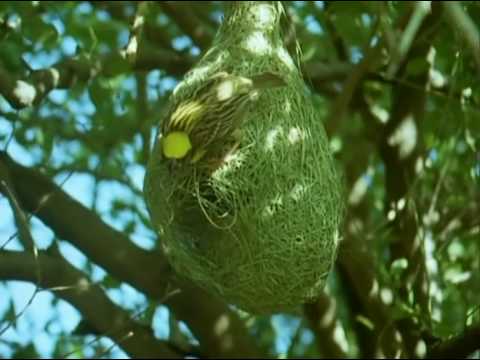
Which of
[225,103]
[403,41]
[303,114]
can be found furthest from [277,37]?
[403,41]

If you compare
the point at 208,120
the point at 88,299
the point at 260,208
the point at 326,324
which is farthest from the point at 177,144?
the point at 326,324

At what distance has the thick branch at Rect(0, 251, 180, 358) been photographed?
2.42 metres

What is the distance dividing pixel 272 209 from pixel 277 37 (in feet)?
1.15

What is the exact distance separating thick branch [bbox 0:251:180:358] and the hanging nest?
0.52 meters

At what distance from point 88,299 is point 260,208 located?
32.7 inches

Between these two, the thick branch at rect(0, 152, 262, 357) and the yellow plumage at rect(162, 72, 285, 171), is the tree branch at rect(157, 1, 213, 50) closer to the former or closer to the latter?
the thick branch at rect(0, 152, 262, 357)

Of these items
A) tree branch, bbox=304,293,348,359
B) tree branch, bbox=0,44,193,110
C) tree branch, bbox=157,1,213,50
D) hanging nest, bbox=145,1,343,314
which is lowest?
hanging nest, bbox=145,1,343,314

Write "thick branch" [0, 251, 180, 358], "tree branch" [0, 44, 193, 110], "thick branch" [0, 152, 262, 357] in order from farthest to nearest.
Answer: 1. "thick branch" [0, 152, 262, 357]
2. "thick branch" [0, 251, 180, 358]
3. "tree branch" [0, 44, 193, 110]

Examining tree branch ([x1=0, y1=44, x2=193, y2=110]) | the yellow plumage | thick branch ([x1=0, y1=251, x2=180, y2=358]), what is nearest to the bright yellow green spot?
the yellow plumage

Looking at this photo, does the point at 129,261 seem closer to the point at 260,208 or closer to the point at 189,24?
the point at 189,24

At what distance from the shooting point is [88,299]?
2605 millimetres

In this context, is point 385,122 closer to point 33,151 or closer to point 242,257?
point 33,151

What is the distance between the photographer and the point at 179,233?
191 centimetres

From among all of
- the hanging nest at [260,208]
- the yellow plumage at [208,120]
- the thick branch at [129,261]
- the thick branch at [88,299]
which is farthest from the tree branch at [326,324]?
the yellow plumage at [208,120]
